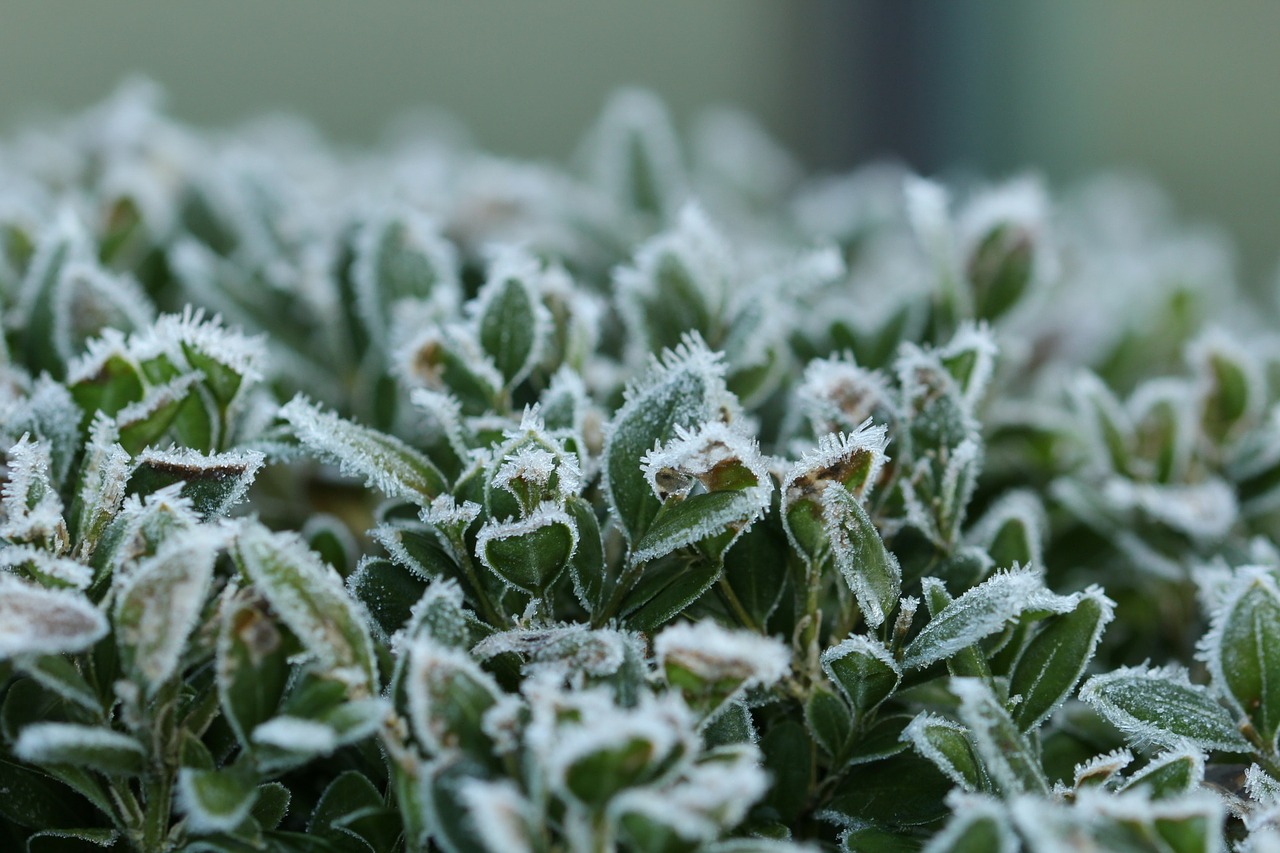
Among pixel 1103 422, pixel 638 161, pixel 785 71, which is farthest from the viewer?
pixel 785 71

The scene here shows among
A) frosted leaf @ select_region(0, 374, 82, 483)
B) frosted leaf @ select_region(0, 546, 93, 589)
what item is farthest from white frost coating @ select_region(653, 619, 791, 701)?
frosted leaf @ select_region(0, 374, 82, 483)

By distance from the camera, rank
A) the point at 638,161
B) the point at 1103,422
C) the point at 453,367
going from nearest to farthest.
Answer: the point at 453,367 < the point at 1103,422 < the point at 638,161

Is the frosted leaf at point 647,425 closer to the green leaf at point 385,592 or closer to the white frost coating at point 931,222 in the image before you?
the green leaf at point 385,592

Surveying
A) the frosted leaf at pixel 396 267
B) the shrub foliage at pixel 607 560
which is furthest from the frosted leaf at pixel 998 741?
the frosted leaf at pixel 396 267

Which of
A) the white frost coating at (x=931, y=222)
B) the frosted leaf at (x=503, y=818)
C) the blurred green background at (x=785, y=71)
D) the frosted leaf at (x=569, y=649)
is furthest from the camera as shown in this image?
the blurred green background at (x=785, y=71)

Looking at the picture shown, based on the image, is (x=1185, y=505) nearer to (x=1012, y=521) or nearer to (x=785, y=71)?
(x=1012, y=521)

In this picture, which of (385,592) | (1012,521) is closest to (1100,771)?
(1012,521)

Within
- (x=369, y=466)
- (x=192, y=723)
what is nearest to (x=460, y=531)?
(x=369, y=466)
